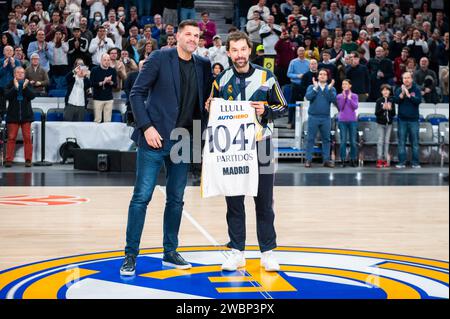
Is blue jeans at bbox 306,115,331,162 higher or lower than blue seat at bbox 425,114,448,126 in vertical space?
lower

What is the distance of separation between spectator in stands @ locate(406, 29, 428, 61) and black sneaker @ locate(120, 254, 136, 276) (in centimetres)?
1657

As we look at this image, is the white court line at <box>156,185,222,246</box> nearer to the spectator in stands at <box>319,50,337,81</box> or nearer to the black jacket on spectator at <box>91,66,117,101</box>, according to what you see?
the black jacket on spectator at <box>91,66,117,101</box>

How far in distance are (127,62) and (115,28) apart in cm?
200

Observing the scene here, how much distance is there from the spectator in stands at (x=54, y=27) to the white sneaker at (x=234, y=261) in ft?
45.4

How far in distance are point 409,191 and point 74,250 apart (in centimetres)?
689

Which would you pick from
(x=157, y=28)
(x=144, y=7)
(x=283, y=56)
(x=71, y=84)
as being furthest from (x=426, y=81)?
(x=71, y=84)

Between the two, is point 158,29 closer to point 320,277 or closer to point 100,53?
point 100,53

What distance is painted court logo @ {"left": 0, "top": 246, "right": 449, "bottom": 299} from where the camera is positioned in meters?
5.21

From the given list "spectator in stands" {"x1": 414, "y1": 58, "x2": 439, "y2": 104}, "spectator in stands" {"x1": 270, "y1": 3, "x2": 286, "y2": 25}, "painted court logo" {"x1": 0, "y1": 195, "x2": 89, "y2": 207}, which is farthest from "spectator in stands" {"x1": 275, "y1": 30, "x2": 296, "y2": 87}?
"painted court logo" {"x1": 0, "y1": 195, "x2": 89, "y2": 207}

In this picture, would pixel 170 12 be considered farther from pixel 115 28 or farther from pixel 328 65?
pixel 328 65

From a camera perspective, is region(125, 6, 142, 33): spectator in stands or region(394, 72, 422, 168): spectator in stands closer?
region(394, 72, 422, 168): spectator in stands
